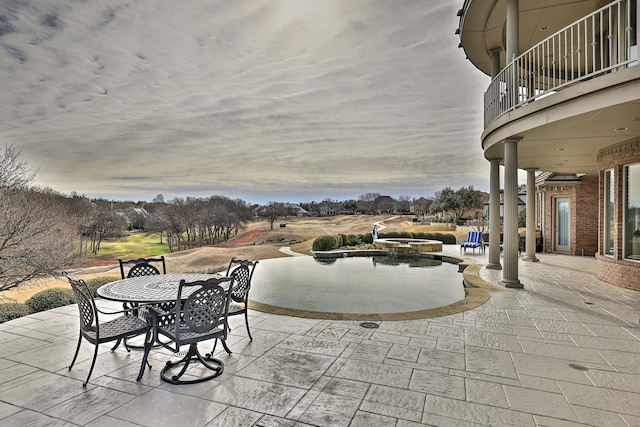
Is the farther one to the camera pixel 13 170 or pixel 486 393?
pixel 13 170

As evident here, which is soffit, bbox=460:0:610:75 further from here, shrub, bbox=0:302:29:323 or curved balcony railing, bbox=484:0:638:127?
shrub, bbox=0:302:29:323

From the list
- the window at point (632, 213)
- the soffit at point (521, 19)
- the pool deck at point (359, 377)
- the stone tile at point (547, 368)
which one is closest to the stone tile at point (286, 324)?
the pool deck at point (359, 377)

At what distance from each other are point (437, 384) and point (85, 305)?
3194 millimetres

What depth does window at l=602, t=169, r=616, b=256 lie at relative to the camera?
789 cm

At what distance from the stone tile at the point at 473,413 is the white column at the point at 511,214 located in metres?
5.23

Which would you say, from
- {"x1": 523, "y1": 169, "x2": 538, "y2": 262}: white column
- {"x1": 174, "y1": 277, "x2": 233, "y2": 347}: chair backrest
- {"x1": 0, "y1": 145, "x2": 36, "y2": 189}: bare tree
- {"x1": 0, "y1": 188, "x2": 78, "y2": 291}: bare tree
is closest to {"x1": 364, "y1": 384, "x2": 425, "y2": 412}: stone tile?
{"x1": 174, "y1": 277, "x2": 233, "y2": 347}: chair backrest

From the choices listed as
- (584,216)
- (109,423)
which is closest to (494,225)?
(584,216)

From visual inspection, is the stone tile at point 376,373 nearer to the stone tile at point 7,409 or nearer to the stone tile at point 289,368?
the stone tile at point 289,368

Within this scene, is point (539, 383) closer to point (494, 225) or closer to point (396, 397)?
point (396, 397)

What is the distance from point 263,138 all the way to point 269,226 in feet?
36.3

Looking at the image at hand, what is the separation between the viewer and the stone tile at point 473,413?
250 centimetres

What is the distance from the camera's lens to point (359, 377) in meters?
3.21

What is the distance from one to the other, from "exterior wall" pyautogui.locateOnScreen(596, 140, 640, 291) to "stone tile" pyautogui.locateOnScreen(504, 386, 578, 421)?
5.96 metres

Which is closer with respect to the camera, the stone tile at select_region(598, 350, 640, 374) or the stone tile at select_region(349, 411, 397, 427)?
the stone tile at select_region(349, 411, 397, 427)
